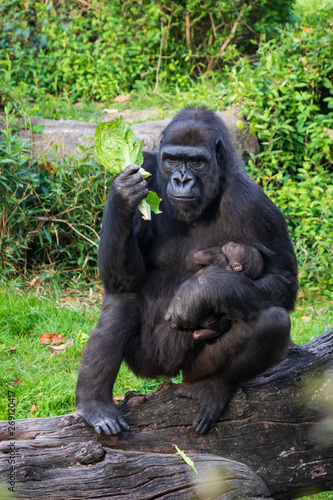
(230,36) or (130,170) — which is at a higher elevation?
(230,36)

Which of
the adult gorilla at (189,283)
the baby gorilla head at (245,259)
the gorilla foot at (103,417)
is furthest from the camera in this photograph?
the baby gorilla head at (245,259)

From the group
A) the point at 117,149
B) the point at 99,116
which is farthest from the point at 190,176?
the point at 99,116

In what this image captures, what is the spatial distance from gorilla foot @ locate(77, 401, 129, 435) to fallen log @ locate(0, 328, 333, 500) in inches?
2.7

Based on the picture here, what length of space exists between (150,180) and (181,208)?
0.48 meters

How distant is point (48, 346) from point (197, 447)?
2618mm

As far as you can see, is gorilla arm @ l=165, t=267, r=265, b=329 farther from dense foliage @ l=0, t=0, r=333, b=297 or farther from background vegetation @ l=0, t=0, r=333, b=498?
dense foliage @ l=0, t=0, r=333, b=297

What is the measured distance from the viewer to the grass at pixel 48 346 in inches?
213

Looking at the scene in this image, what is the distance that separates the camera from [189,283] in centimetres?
427

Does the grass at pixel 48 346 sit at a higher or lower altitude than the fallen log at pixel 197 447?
lower

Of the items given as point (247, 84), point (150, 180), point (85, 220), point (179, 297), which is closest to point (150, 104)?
point (247, 84)

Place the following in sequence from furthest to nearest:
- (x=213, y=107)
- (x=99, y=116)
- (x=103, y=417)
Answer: (x=99, y=116)
(x=213, y=107)
(x=103, y=417)

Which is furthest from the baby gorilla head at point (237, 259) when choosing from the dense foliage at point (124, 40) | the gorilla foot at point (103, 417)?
the dense foliage at point (124, 40)

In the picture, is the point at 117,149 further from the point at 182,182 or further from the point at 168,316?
the point at 168,316

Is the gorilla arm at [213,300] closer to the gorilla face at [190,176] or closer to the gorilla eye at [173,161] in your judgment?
the gorilla face at [190,176]
